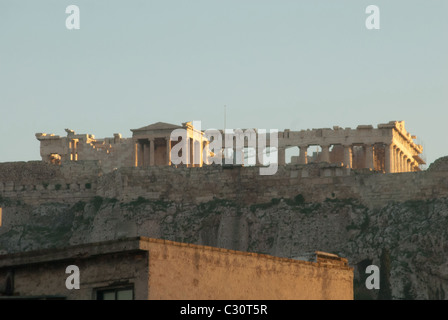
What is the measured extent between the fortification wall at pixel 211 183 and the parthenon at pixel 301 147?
22.0ft

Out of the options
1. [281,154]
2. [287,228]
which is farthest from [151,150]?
[287,228]

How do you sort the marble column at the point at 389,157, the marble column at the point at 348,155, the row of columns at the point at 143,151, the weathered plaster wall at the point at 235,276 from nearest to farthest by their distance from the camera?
the weathered plaster wall at the point at 235,276
the marble column at the point at 389,157
the marble column at the point at 348,155
the row of columns at the point at 143,151

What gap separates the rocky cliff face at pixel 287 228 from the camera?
6247cm

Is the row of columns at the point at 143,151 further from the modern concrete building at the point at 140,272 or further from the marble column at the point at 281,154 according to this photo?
the modern concrete building at the point at 140,272

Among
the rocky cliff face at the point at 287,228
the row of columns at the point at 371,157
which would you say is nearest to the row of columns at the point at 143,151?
the row of columns at the point at 371,157

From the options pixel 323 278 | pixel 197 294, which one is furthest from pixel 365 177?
pixel 197 294

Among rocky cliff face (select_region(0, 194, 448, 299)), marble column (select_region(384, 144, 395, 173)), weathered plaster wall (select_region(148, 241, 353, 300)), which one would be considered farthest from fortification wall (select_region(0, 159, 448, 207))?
weathered plaster wall (select_region(148, 241, 353, 300))

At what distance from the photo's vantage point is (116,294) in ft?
92.9

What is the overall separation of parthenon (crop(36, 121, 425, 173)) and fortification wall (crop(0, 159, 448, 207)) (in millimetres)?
6699

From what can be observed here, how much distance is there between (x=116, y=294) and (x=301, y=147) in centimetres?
5589

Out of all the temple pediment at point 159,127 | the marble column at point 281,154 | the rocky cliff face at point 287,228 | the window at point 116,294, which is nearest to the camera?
the window at point 116,294

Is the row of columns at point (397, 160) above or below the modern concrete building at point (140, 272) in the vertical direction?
above

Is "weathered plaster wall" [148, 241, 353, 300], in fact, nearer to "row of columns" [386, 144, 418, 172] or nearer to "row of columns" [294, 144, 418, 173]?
"row of columns" [294, 144, 418, 173]
